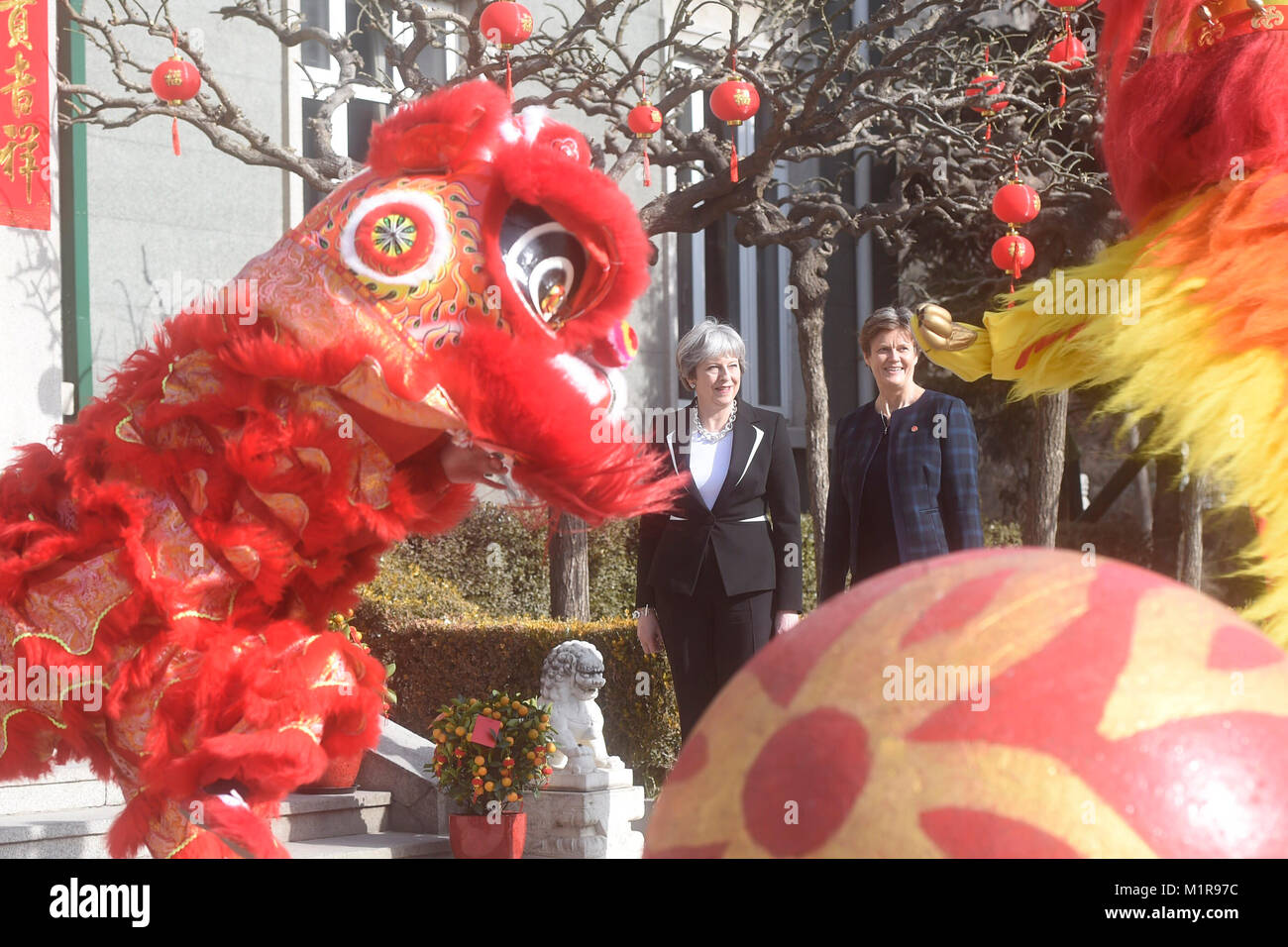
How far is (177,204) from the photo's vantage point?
29.8 feet

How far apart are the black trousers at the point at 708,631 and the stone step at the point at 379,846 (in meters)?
1.62

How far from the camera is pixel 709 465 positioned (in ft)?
15.1

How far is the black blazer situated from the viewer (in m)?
4.45

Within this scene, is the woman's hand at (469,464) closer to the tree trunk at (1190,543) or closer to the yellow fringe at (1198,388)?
the yellow fringe at (1198,388)

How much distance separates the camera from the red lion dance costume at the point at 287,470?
242cm

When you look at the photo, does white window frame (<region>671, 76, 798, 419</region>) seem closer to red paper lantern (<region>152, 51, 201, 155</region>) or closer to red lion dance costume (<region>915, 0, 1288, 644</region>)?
red paper lantern (<region>152, 51, 201, 155</region>)

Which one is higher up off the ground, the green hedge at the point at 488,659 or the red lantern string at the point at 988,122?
the red lantern string at the point at 988,122

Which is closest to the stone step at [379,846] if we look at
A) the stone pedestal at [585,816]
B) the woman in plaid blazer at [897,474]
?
the stone pedestal at [585,816]

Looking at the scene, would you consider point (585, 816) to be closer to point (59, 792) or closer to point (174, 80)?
point (59, 792)

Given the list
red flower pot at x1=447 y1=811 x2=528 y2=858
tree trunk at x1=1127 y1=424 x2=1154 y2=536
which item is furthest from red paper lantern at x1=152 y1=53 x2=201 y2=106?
tree trunk at x1=1127 y1=424 x2=1154 y2=536

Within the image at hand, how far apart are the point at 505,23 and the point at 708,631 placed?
3410mm

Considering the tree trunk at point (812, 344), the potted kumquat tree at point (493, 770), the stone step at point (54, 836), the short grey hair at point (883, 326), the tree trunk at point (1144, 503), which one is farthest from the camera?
the tree trunk at point (1144, 503)

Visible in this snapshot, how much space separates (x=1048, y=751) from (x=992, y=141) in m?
9.90
